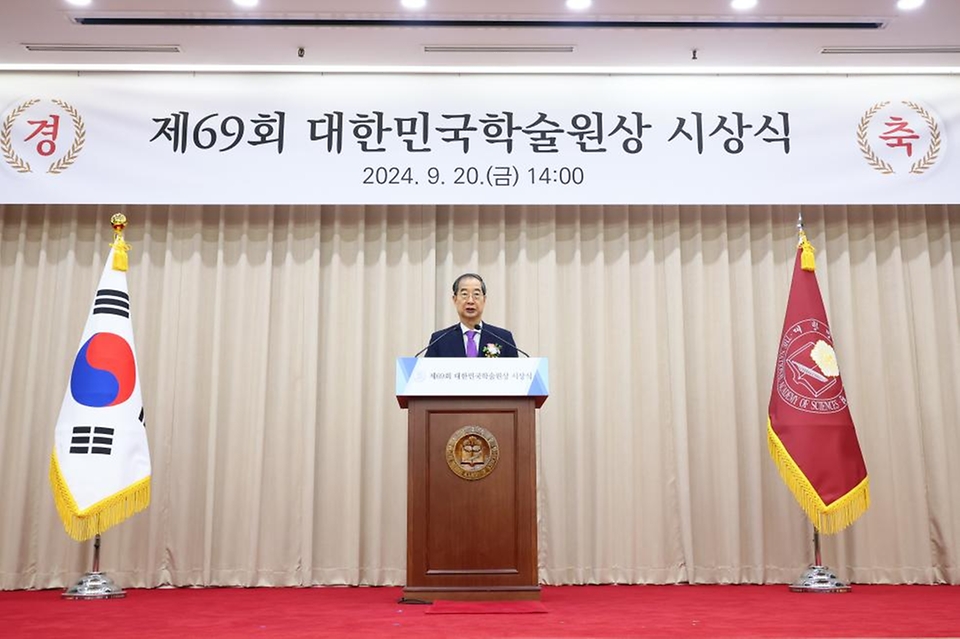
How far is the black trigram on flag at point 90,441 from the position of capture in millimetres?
4469

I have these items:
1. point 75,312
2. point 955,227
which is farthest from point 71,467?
point 955,227

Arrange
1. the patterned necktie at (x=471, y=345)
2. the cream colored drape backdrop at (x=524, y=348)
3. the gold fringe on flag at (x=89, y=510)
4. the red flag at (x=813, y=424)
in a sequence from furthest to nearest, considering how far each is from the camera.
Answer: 1. the cream colored drape backdrop at (x=524, y=348)
2. the red flag at (x=813, y=424)
3. the gold fringe on flag at (x=89, y=510)
4. the patterned necktie at (x=471, y=345)

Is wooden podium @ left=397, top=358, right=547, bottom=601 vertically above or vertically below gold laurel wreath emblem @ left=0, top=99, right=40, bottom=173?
below

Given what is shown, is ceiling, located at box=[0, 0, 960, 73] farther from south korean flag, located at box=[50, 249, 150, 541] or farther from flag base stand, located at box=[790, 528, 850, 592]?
flag base stand, located at box=[790, 528, 850, 592]

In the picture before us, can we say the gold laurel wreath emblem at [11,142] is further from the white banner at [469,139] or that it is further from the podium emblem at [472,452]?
the podium emblem at [472,452]

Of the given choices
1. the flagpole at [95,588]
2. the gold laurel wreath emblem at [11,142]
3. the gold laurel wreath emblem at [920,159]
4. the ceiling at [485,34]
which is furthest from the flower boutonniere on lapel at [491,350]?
the gold laurel wreath emblem at [11,142]

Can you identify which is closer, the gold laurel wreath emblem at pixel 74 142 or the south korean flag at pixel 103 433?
the south korean flag at pixel 103 433

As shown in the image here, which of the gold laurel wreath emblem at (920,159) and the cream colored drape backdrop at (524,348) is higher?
the gold laurel wreath emblem at (920,159)

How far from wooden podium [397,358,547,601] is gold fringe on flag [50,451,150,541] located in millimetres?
1649

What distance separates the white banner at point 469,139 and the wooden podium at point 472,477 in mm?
1807

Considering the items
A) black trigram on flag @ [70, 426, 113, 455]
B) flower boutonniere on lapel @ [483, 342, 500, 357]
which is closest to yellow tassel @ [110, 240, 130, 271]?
black trigram on flag @ [70, 426, 113, 455]

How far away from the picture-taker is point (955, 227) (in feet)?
18.3

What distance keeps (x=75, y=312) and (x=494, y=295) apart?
2465 mm

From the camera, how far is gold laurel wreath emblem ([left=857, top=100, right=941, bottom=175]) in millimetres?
5348
